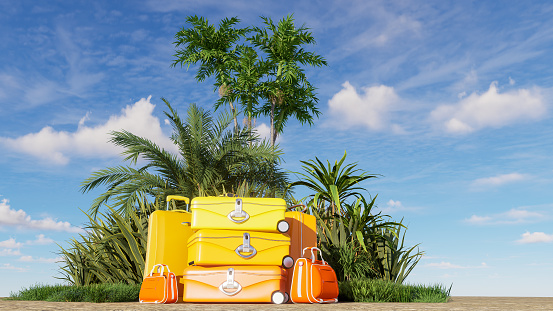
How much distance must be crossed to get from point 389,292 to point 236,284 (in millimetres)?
1687

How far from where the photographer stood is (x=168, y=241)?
15.2 feet

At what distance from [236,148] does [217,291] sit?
8.55m

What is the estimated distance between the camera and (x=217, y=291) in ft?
12.9

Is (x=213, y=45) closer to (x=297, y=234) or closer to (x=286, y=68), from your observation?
(x=286, y=68)

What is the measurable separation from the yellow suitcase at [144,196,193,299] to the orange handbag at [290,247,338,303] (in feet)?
4.51

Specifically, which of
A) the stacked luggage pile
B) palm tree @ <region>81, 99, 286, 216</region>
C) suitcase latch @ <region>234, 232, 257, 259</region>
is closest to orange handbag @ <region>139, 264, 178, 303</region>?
the stacked luggage pile

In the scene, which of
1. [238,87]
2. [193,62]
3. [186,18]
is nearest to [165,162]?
[238,87]

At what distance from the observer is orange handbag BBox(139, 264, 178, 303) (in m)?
3.96

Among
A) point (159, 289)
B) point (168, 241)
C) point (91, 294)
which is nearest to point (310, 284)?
point (159, 289)

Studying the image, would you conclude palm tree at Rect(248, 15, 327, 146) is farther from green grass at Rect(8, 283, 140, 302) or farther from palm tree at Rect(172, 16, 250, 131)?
green grass at Rect(8, 283, 140, 302)

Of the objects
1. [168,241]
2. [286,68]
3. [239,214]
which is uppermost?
[286,68]

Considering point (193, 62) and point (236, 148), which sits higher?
point (193, 62)

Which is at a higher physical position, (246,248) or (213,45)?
(213,45)

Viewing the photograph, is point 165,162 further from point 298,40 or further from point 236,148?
point 298,40
